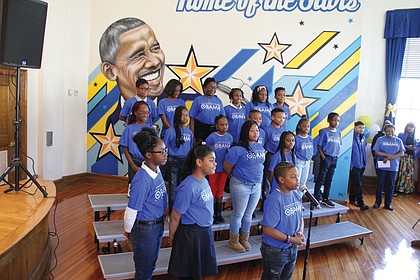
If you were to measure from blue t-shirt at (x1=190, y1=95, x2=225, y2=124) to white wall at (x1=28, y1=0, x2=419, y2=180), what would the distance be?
9.04ft

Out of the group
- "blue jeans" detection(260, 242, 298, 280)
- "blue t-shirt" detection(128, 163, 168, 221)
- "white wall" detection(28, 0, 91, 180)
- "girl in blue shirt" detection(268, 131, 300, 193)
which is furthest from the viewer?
"white wall" detection(28, 0, 91, 180)

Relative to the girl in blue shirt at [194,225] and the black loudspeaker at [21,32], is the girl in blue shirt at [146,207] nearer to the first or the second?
the girl in blue shirt at [194,225]

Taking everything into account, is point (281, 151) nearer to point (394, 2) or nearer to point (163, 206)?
point (163, 206)

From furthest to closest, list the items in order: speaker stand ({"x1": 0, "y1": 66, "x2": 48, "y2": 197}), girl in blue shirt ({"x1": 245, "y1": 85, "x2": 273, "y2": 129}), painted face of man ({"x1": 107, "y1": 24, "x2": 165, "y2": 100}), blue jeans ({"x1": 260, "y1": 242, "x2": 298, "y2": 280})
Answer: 1. painted face of man ({"x1": 107, "y1": 24, "x2": 165, "y2": 100})
2. girl in blue shirt ({"x1": 245, "y1": 85, "x2": 273, "y2": 129})
3. speaker stand ({"x1": 0, "y1": 66, "x2": 48, "y2": 197})
4. blue jeans ({"x1": 260, "y1": 242, "x2": 298, "y2": 280})

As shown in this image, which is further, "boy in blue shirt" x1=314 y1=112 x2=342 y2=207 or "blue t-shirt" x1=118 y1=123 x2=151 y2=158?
"boy in blue shirt" x1=314 y1=112 x2=342 y2=207

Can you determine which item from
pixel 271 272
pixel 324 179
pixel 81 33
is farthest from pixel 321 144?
pixel 81 33

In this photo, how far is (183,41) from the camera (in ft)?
19.3

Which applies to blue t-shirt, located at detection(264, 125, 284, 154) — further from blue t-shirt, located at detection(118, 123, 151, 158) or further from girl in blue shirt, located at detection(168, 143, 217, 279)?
girl in blue shirt, located at detection(168, 143, 217, 279)

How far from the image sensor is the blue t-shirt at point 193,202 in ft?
7.40

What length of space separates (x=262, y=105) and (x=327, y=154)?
1.22m

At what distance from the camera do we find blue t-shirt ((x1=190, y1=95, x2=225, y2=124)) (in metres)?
4.23

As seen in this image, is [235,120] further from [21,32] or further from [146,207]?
[21,32]

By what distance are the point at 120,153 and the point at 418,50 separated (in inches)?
248

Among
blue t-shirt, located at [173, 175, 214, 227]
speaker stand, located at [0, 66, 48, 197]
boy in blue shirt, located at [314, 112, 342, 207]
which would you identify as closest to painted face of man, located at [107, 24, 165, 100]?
speaker stand, located at [0, 66, 48, 197]
